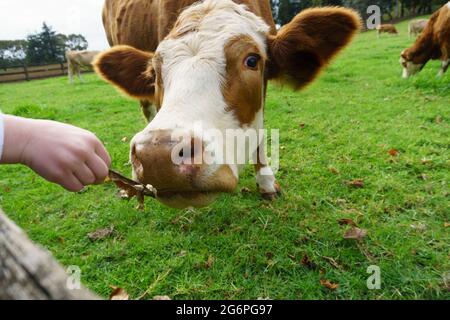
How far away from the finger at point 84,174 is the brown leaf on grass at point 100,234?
1.88 metres

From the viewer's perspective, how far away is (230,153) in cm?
229

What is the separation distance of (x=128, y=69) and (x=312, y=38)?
5.63 ft

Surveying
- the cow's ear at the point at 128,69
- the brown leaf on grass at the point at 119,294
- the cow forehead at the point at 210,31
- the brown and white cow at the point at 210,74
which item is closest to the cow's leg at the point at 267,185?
the brown and white cow at the point at 210,74

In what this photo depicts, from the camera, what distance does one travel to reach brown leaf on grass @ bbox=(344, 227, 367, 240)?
8.43ft

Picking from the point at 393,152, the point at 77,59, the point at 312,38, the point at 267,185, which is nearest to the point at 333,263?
the point at 267,185

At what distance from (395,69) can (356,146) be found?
7.68 meters

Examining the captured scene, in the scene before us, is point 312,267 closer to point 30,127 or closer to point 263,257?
point 263,257

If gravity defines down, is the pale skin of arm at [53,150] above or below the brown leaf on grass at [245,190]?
above

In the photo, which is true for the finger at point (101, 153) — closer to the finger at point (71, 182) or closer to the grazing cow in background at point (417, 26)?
the finger at point (71, 182)

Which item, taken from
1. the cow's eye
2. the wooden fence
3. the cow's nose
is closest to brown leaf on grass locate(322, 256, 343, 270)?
the cow's nose

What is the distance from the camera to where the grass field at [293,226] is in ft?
7.38

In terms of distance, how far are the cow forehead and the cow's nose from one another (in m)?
0.74

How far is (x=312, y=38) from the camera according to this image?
2.80 metres
